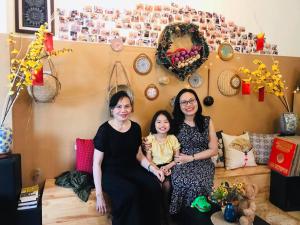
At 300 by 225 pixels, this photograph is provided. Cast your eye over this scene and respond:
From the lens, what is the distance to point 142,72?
2.80 m

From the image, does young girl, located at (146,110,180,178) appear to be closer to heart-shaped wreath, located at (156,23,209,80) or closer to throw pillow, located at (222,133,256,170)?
heart-shaped wreath, located at (156,23,209,80)

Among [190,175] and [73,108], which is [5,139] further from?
[190,175]

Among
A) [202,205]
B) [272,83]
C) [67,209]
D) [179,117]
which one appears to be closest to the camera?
[202,205]

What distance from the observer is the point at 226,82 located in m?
3.16

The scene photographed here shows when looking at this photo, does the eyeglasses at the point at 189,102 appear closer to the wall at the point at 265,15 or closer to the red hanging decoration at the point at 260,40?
the wall at the point at 265,15

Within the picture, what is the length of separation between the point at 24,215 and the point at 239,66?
8.91 ft

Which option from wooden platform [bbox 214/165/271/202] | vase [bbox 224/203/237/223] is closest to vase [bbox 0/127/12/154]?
vase [bbox 224/203/237/223]

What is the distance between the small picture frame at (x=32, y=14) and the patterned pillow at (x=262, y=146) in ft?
8.24

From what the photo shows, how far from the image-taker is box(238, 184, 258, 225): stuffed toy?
173cm

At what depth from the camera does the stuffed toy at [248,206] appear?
1.73 m

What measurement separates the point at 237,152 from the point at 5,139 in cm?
230

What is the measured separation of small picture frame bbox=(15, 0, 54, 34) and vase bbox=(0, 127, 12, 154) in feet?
2.95

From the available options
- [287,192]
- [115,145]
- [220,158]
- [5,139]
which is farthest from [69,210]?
[287,192]

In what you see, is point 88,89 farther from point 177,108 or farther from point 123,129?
point 177,108
